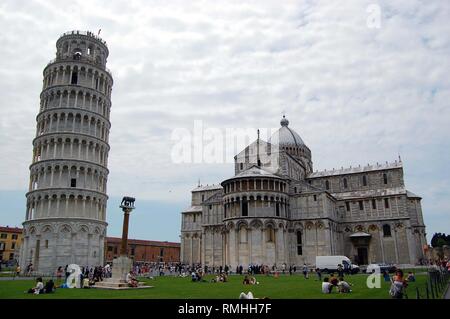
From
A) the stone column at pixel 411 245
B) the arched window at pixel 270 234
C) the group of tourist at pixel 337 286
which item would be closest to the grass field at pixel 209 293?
the group of tourist at pixel 337 286

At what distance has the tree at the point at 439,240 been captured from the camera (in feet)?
336

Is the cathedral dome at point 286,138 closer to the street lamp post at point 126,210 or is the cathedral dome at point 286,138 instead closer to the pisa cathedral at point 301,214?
the pisa cathedral at point 301,214

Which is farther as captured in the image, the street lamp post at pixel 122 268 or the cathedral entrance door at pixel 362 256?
the cathedral entrance door at pixel 362 256

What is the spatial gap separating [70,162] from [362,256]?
47.3m

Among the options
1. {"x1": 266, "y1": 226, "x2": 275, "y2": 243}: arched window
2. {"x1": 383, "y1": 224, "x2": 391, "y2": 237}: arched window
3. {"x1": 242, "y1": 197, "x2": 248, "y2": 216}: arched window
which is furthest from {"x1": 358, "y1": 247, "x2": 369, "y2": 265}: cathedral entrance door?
{"x1": 242, "y1": 197, "x2": 248, "y2": 216}: arched window

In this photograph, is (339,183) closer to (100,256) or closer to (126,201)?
(100,256)

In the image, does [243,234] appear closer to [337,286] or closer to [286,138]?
[286,138]

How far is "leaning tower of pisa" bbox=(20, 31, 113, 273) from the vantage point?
46.0 metres

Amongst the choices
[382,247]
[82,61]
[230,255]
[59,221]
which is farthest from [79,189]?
[382,247]

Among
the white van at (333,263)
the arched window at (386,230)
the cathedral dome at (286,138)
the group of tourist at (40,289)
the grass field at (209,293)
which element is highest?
the cathedral dome at (286,138)

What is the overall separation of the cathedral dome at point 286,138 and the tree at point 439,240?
56819 mm

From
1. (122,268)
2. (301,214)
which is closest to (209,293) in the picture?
(122,268)

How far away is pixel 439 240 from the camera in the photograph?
10525 cm

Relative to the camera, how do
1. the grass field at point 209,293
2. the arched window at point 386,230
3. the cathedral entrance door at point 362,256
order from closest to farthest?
the grass field at point 209,293 → the arched window at point 386,230 → the cathedral entrance door at point 362,256
